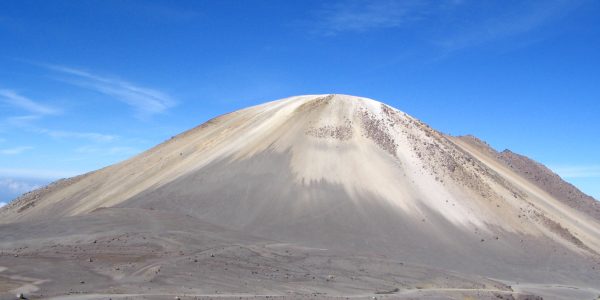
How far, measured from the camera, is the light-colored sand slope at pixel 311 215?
25016mm

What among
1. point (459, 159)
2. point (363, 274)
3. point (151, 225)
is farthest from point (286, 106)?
point (363, 274)

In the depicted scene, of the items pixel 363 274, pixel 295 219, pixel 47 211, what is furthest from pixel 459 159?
pixel 47 211

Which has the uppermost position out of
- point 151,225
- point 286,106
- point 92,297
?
point 286,106

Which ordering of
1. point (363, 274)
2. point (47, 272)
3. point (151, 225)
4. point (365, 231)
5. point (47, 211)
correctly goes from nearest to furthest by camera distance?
point (47, 272) < point (363, 274) < point (151, 225) < point (365, 231) < point (47, 211)

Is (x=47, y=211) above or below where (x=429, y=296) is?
above

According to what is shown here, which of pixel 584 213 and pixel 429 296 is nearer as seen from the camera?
pixel 429 296

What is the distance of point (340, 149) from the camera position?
→ 145 ft

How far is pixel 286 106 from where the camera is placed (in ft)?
172

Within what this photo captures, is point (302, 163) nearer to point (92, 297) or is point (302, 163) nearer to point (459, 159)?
point (459, 159)

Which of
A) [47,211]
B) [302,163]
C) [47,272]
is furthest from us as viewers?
[47,211]

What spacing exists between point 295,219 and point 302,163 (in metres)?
7.21

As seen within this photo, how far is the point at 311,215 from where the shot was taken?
118 feet

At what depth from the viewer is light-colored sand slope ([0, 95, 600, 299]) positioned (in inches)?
985

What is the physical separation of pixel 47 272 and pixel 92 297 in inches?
180
